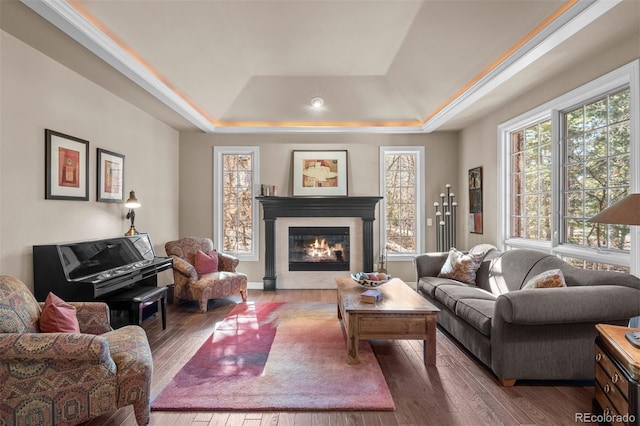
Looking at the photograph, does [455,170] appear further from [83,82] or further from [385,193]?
[83,82]

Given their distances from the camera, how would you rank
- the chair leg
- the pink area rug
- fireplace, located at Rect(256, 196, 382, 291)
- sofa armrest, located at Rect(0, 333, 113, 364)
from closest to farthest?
sofa armrest, located at Rect(0, 333, 113, 364) < the chair leg < the pink area rug < fireplace, located at Rect(256, 196, 382, 291)

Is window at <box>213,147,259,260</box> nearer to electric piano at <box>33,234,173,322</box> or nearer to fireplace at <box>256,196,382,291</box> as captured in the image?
fireplace at <box>256,196,382,291</box>

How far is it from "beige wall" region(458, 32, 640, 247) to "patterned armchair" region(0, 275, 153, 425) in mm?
4281

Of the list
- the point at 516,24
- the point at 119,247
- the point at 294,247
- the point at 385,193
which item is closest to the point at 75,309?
the point at 119,247

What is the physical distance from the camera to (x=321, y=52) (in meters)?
4.38

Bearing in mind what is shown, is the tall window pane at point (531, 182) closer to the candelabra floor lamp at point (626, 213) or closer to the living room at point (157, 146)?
the living room at point (157, 146)

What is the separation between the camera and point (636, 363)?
1.65 meters

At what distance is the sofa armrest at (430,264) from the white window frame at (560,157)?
0.88m

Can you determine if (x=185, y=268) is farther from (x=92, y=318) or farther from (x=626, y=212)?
(x=626, y=212)

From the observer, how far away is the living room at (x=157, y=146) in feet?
9.09

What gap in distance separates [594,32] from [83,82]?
473 centimetres

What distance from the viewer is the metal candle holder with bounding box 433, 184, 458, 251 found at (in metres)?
5.78

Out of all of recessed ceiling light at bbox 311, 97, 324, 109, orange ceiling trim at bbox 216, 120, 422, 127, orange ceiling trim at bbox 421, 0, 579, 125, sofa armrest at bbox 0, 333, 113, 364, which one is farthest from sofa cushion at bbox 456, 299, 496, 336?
recessed ceiling light at bbox 311, 97, 324, 109

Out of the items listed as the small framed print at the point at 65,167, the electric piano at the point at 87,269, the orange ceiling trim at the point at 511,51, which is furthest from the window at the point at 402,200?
the small framed print at the point at 65,167
